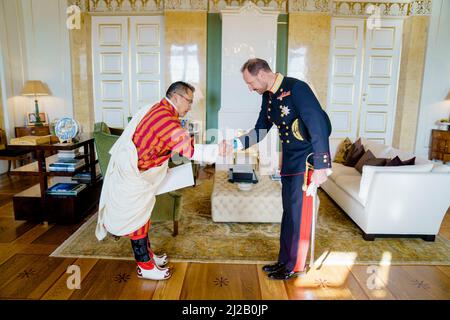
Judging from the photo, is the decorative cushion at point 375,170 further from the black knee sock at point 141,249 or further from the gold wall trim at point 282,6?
the gold wall trim at point 282,6

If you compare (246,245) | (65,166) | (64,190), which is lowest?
(246,245)

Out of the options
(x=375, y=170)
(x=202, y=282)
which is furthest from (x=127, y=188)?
(x=375, y=170)

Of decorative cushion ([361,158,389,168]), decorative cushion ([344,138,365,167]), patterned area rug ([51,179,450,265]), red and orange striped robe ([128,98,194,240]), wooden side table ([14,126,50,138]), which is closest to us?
red and orange striped robe ([128,98,194,240])

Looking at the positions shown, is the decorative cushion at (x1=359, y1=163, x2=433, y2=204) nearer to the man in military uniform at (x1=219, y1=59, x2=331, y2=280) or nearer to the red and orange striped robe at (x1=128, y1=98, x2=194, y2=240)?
the man in military uniform at (x1=219, y1=59, x2=331, y2=280)

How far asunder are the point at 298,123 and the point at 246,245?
1318 millimetres

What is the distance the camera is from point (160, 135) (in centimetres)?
208

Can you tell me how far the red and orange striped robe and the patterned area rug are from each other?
1.04m

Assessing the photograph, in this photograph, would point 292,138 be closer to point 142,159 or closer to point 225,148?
point 225,148

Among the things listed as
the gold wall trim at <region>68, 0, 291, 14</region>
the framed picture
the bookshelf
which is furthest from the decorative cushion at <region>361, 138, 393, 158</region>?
the framed picture

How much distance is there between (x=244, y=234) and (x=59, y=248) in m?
1.64

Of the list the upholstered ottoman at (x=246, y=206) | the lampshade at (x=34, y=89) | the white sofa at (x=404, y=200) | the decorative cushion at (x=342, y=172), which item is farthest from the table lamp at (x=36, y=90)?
the white sofa at (x=404, y=200)

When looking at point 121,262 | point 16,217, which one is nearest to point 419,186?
point 121,262

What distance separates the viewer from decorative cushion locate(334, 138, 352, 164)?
4953 mm
